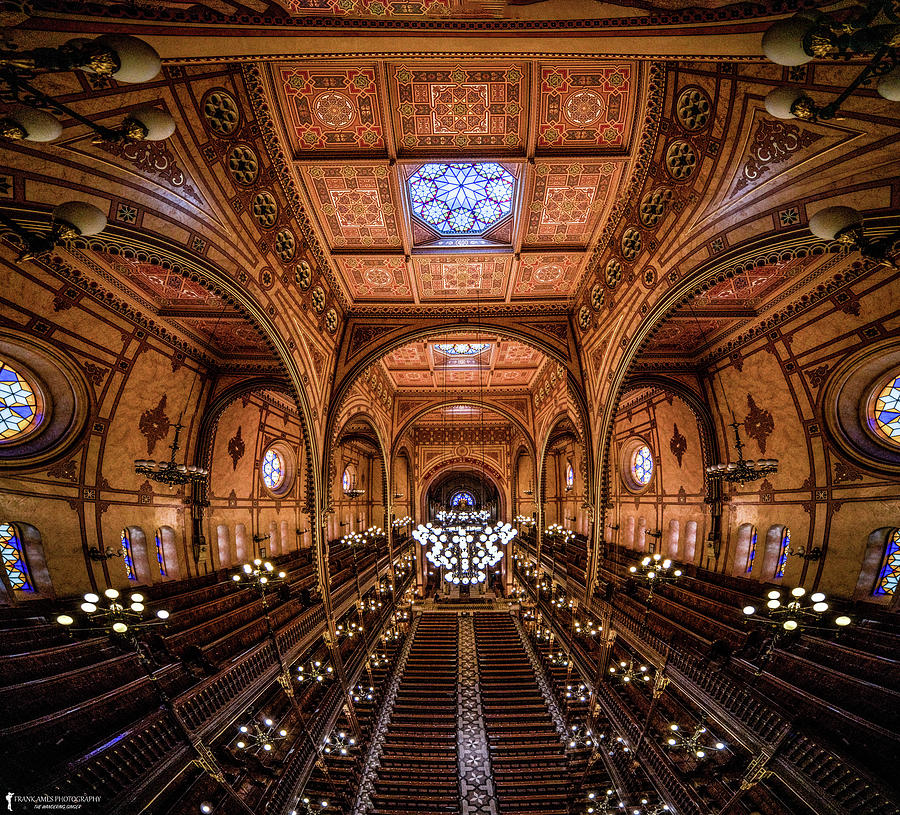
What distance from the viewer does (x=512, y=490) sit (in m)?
28.7

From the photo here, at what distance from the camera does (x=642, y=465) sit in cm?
1870

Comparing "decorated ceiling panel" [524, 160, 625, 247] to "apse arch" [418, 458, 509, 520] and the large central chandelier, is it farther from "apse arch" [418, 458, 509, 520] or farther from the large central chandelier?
"apse arch" [418, 458, 509, 520]

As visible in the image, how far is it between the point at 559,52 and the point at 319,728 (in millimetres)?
13965

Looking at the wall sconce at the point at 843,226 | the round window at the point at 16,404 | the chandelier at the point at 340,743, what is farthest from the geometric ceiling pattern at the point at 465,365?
the wall sconce at the point at 843,226

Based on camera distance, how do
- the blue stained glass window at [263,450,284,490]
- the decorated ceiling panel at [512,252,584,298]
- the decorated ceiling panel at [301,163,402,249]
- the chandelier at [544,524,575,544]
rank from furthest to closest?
the chandelier at [544,524,575,544] < the blue stained glass window at [263,450,284,490] < the decorated ceiling panel at [512,252,584,298] < the decorated ceiling panel at [301,163,402,249]

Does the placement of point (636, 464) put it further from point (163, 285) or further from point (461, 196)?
point (163, 285)

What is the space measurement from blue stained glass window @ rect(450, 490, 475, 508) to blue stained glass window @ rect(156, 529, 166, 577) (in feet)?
92.0

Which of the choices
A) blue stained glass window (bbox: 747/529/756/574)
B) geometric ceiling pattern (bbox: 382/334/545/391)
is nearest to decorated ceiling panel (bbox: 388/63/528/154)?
geometric ceiling pattern (bbox: 382/334/545/391)

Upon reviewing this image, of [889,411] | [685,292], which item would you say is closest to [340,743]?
[685,292]

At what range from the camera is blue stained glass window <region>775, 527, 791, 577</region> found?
11.2 m

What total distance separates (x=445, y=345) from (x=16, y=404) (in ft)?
43.2

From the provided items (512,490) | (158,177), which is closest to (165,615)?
(158,177)

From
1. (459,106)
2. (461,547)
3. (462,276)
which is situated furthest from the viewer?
(461,547)

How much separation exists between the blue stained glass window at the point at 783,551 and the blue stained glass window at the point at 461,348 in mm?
11722
